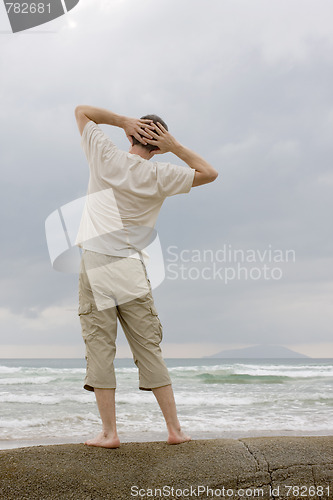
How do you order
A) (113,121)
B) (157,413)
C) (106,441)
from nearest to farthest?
1. (106,441)
2. (113,121)
3. (157,413)

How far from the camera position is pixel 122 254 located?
3215 mm

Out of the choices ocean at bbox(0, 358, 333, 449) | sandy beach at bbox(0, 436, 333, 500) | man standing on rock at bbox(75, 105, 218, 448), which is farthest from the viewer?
ocean at bbox(0, 358, 333, 449)

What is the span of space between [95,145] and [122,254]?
0.80 metres

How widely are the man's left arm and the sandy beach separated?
2.16 meters

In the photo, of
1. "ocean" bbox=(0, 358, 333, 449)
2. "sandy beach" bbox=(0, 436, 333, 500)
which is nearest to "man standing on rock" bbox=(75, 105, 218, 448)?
"sandy beach" bbox=(0, 436, 333, 500)

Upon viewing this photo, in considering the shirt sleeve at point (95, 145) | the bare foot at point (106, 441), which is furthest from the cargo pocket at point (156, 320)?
the shirt sleeve at point (95, 145)

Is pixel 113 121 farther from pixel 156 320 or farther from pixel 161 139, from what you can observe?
pixel 156 320

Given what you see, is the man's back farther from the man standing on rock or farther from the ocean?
the ocean

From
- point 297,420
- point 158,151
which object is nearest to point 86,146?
point 158,151

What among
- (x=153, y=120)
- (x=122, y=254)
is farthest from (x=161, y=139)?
(x=122, y=254)

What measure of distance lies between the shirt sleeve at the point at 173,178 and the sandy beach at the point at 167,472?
1.80 meters

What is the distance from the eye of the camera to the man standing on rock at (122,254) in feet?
10.3

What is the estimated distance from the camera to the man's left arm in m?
3.20

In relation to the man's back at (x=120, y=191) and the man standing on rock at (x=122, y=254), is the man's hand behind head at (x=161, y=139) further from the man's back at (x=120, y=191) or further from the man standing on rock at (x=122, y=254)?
the man's back at (x=120, y=191)
